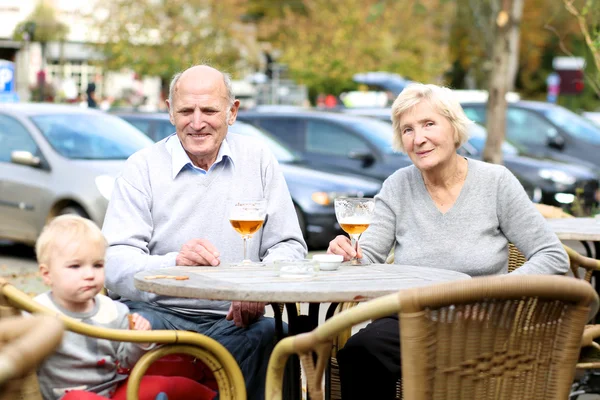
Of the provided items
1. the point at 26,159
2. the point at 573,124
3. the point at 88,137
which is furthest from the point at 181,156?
the point at 573,124

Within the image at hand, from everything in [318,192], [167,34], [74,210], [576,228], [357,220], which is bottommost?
[74,210]

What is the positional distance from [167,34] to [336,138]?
623 inches

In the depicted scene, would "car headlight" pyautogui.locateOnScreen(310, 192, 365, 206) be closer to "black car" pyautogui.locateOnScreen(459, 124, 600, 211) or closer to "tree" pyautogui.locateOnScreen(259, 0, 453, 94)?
"black car" pyautogui.locateOnScreen(459, 124, 600, 211)

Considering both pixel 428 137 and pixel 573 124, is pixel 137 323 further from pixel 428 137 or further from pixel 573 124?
pixel 573 124

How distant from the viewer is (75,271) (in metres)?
3.62

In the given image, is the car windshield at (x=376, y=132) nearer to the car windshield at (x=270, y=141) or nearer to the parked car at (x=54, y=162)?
the car windshield at (x=270, y=141)

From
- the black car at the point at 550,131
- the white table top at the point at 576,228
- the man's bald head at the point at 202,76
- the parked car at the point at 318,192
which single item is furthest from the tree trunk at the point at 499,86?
the man's bald head at the point at 202,76

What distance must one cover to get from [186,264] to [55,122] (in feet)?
25.7

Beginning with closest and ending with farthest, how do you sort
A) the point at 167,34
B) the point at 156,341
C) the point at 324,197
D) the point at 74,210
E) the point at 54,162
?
the point at 156,341 < the point at 74,210 < the point at 54,162 < the point at 324,197 < the point at 167,34

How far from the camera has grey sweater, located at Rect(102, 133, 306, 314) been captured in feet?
14.4

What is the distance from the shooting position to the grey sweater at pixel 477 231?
14.8 feet

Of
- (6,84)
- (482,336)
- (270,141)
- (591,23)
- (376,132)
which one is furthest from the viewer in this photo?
(6,84)

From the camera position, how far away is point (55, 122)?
1167 centimetres

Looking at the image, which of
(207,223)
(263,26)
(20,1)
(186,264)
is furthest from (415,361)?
(20,1)
